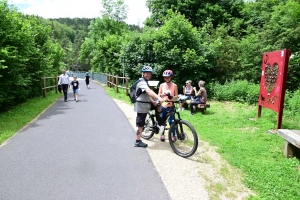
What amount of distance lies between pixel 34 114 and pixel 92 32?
34.7 meters

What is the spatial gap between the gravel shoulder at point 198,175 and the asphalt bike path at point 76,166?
195 millimetres

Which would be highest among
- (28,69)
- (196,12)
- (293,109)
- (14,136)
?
(196,12)

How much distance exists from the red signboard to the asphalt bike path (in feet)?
13.8

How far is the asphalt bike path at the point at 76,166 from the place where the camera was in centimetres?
335

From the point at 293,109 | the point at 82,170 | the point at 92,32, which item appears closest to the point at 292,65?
the point at 293,109

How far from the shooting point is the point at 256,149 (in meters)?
5.21

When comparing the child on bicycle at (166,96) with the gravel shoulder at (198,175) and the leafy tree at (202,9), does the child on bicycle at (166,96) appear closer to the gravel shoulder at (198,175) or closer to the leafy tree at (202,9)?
the gravel shoulder at (198,175)

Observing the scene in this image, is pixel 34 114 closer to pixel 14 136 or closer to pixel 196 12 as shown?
pixel 14 136

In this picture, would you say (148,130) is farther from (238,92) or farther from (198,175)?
(238,92)

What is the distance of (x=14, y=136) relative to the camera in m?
6.16

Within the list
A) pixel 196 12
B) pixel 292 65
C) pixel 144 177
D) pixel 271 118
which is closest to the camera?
pixel 144 177

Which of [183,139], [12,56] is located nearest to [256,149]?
[183,139]

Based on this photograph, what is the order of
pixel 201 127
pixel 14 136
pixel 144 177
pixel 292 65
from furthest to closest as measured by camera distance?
pixel 292 65 < pixel 201 127 < pixel 14 136 < pixel 144 177

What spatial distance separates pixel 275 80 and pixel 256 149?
2.68m
